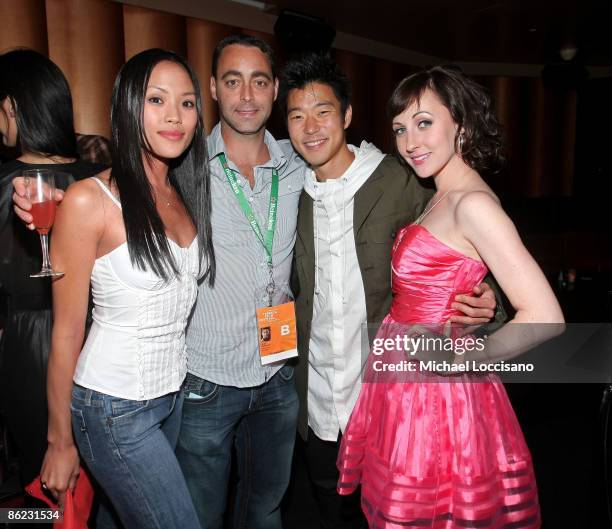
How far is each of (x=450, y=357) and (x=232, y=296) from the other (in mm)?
715

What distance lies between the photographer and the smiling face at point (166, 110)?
4.70 feet

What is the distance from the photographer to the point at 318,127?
1.94 metres

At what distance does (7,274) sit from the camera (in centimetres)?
179

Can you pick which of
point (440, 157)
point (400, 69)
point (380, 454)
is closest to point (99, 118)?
point (440, 157)

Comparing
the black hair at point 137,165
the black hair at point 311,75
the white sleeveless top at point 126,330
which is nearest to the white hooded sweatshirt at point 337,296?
the black hair at point 311,75

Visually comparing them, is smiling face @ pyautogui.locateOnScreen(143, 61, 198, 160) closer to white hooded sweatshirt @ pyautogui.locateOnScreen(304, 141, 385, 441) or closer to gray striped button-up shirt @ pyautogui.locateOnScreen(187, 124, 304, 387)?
gray striped button-up shirt @ pyautogui.locateOnScreen(187, 124, 304, 387)

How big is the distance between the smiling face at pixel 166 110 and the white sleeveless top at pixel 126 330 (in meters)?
0.21

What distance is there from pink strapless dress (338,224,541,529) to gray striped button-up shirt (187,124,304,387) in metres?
0.45

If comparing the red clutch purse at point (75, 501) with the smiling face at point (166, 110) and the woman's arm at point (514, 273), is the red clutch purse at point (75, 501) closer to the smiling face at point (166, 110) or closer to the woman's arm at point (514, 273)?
the smiling face at point (166, 110)

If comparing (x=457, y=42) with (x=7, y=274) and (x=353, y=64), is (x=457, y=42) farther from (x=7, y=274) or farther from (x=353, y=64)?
(x=7, y=274)

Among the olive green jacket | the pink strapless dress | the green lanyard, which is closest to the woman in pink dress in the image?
the pink strapless dress

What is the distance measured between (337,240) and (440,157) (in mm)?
470

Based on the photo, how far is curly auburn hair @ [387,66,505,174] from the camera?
1.64 meters

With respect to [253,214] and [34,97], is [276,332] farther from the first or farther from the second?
[34,97]
